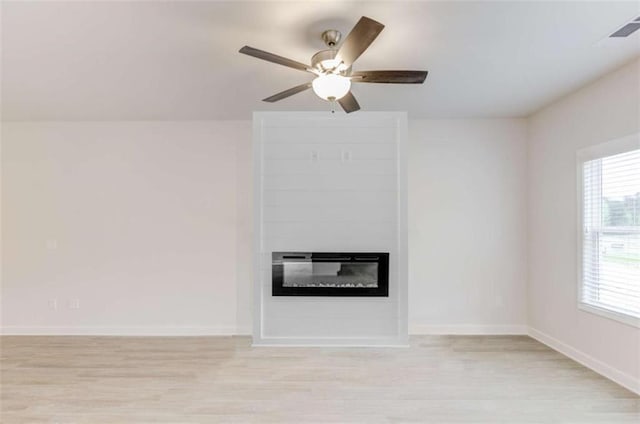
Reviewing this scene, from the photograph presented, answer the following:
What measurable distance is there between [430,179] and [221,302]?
9.71 ft

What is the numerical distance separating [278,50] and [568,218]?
10.7 feet

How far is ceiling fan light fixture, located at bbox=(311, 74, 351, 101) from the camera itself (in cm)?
214

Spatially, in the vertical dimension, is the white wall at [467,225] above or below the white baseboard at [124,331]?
above

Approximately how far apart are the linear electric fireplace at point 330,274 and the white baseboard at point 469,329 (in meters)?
0.78

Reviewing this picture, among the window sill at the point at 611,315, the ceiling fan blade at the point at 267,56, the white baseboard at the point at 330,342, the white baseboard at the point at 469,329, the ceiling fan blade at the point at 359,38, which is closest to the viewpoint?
the ceiling fan blade at the point at 359,38

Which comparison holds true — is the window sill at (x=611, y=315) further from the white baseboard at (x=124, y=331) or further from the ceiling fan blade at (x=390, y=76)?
the white baseboard at (x=124, y=331)

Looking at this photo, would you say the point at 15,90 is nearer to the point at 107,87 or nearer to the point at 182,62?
the point at 107,87

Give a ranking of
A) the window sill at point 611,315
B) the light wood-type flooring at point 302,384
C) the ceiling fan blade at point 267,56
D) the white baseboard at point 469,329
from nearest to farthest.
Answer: the ceiling fan blade at point 267,56, the light wood-type flooring at point 302,384, the window sill at point 611,315, the white baseboard at point 469,329

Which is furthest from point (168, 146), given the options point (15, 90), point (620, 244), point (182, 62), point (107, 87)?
point (620, 244)

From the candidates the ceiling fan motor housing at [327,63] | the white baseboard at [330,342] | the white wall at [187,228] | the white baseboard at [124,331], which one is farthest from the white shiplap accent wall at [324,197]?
the ceiling fan motor housing at [327,63]

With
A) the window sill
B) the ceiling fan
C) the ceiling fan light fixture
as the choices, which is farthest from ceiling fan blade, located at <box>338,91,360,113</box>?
the window sill

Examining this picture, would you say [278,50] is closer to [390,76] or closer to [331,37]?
[331,37]

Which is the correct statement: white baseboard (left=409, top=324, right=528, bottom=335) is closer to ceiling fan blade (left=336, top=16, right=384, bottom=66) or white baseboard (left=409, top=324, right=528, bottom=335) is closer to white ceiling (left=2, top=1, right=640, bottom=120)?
white ceiling (left=2, top=1, right=640, bottom=120)

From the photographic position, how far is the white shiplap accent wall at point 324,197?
12.8 feet
